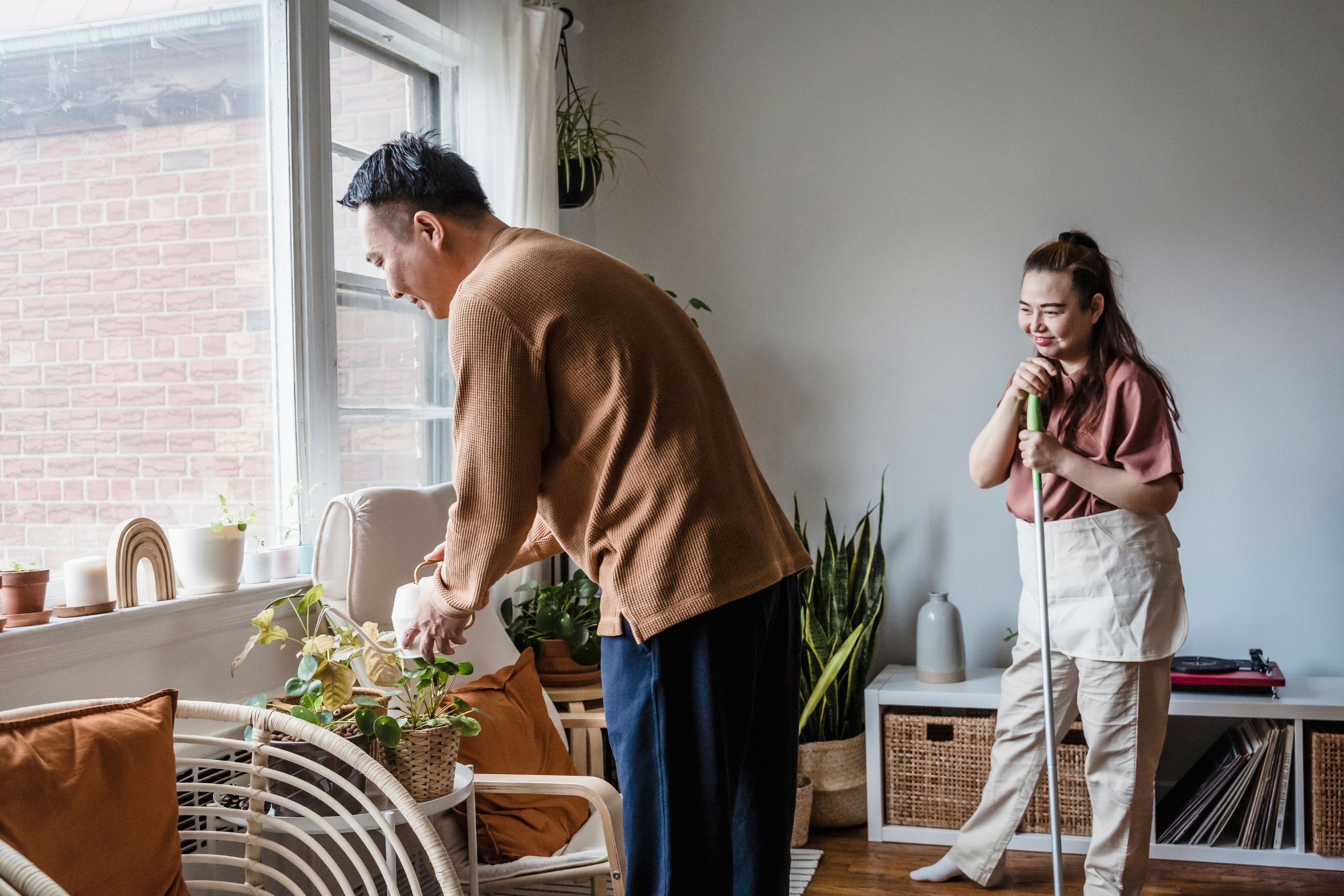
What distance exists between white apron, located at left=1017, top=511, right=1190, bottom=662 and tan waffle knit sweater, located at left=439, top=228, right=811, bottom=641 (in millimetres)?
1130

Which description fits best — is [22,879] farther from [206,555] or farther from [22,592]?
[206,555]

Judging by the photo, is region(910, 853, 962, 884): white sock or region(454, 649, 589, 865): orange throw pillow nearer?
region(454, 649, 589, 865): orange throw pillow

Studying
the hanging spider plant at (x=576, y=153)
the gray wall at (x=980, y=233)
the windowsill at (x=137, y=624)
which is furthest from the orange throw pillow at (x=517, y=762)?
the hanging spider plant at (x=576, y=153)

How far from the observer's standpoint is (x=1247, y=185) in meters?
3.19

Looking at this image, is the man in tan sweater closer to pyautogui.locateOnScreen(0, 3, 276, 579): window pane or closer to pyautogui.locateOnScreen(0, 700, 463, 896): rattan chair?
pyautogui.locateOnScreen(0, 700, 463, 896): rattan chair

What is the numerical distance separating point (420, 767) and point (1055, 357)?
1593 mm

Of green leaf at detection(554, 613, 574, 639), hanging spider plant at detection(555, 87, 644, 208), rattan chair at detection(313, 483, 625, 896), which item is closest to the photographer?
rattan chair at detection(313, 483, 625, 896)

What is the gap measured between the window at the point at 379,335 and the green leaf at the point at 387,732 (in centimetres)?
112

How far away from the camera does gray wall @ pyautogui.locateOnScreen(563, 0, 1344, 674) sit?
3156 mm

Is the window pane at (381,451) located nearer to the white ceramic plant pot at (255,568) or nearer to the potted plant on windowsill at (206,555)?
the white ceramic plant pot at (255,568)

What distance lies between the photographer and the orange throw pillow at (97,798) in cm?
126

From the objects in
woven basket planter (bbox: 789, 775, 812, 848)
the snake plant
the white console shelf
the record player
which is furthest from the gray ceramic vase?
the record player

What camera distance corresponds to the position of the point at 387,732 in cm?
169

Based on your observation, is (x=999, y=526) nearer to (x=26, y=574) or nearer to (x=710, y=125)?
(x=710, y=125)
